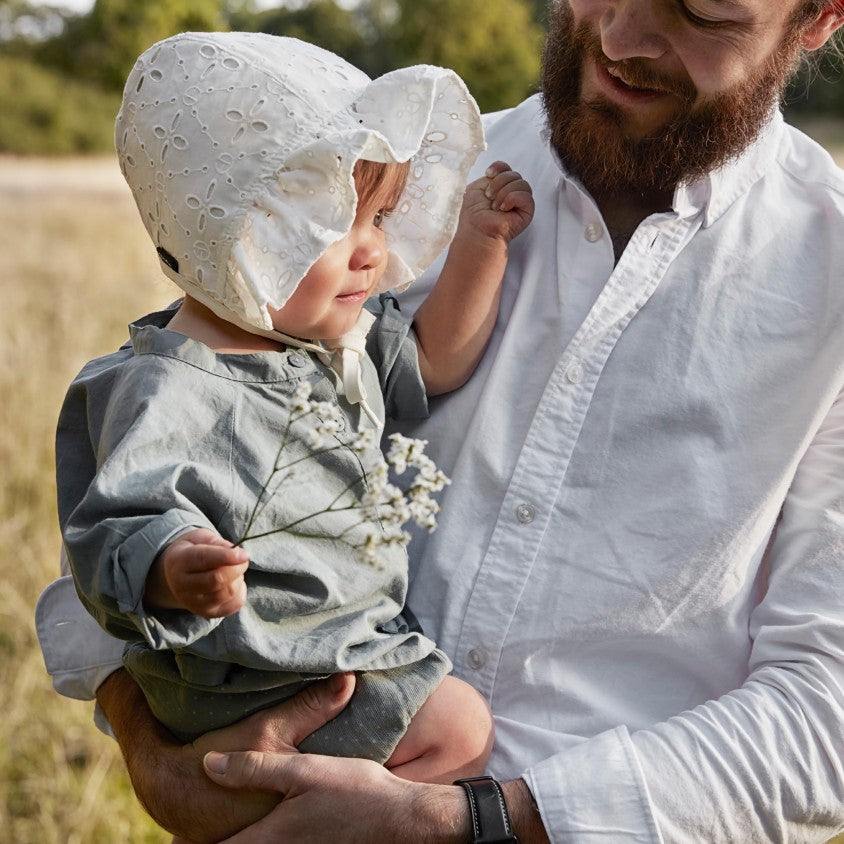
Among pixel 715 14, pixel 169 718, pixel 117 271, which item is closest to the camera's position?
pixel 169 718

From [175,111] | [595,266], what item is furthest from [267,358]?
[595,266]

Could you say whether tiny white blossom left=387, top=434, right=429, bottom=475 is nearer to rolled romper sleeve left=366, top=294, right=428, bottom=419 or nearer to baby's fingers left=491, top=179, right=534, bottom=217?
rolled romper sleeve left=366, top=294, right=428, bottom=419

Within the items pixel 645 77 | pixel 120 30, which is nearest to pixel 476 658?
pixel 645 77

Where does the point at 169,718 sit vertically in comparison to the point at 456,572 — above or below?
below

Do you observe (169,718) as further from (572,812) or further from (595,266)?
(595,266)

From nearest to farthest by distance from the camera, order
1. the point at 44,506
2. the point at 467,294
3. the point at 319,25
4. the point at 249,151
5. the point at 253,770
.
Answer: the point at 249,151
the point at 253,770
the point at 467,294
the point at 44,506
the point at 319,25

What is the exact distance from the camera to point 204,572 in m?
1.62

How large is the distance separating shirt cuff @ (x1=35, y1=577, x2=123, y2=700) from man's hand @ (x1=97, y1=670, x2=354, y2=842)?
0.47 feet

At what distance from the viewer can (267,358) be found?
6.95 feet

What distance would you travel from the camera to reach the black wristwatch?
2.13m

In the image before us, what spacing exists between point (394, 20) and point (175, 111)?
22005mm

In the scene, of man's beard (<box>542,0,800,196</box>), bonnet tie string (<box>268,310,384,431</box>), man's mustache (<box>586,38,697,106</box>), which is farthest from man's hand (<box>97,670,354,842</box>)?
man's mustache (<box>586,38,697,106</box>)

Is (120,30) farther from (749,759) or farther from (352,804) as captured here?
(749,759)

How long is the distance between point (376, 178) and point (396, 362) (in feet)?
1.57
